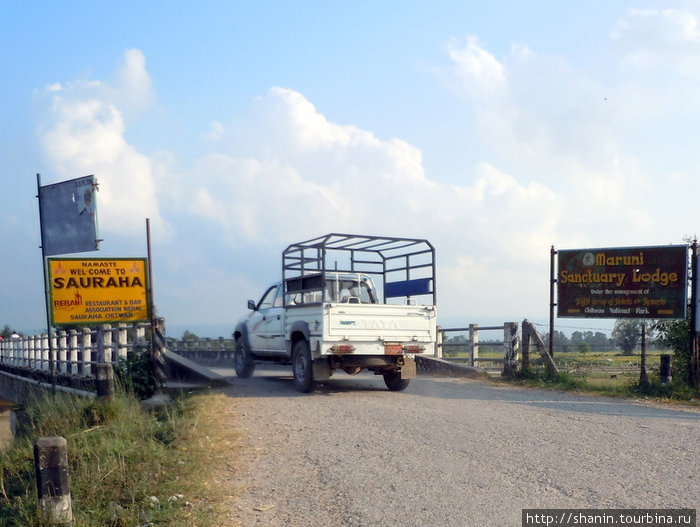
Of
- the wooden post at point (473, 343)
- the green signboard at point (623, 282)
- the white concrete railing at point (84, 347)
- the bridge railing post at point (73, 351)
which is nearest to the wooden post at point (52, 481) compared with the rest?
the white concrete railing at point (84, 347)

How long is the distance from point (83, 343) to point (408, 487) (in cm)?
1189

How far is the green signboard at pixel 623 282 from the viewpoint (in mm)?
13469

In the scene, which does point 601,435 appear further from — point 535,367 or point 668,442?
point 535,367

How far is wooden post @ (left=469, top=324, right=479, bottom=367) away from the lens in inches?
684

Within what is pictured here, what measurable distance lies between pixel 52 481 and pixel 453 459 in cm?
384

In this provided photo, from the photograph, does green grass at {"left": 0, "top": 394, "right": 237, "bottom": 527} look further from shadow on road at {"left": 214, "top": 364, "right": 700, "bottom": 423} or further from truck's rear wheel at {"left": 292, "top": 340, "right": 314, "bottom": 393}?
shadow on road at {"left": 214, "top": 364, "right": 700, "bottom": 423}

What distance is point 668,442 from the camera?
7.87 metres

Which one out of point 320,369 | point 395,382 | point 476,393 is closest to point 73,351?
point 320,369

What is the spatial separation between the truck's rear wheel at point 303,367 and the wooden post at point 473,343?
20.0ft

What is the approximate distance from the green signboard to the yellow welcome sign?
355 inches

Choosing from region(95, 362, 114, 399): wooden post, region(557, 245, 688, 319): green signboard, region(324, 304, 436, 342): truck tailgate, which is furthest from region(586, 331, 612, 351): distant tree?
region(95, 362, 114, 399): wooden post

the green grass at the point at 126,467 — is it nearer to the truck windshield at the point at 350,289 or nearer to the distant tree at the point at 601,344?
the truck windshield at the point at 350,289

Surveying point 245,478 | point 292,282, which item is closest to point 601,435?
point 245,478

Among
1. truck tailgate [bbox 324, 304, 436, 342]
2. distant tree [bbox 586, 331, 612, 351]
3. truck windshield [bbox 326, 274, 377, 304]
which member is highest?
truck windshield [bbox 326, 274, 377, 304]
